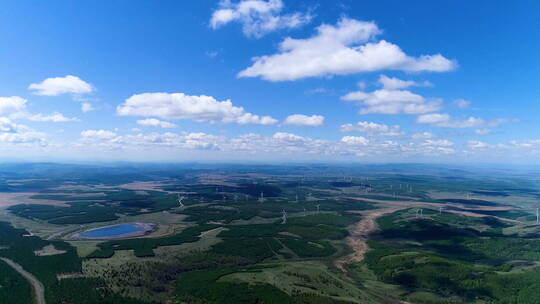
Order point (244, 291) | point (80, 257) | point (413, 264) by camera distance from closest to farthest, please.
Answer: point (244, 291) → point (413, 264) → point (80, 257)

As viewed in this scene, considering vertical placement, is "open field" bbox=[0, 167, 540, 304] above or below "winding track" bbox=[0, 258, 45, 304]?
above

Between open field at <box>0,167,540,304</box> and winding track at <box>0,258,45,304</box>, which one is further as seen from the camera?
open field at <box>0,167,540,304</box>

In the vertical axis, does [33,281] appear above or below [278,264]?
below

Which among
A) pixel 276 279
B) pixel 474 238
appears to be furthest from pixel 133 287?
pixel 474 238

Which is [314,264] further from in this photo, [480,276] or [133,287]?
[133,287]

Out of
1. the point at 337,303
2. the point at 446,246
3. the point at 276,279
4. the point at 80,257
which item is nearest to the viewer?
the point at 337,303

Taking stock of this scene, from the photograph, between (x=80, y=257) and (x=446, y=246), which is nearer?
(x=80, y=257)

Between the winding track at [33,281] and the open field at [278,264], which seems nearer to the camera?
the winding track at [33,281]

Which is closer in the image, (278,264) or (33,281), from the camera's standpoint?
(33,281)
